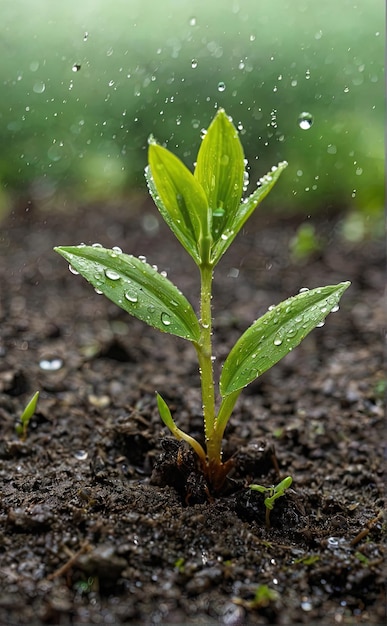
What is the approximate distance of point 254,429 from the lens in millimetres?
1249

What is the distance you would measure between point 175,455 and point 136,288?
0.25 m

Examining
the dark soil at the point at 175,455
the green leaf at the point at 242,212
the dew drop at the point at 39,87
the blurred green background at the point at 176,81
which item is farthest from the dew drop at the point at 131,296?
the dew drop at the point at 39,87

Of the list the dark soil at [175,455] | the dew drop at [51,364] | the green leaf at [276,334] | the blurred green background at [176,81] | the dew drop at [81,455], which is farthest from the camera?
the dew drop at [51,364]

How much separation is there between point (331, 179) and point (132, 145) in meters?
0.69

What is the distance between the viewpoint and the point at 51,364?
1469 mm

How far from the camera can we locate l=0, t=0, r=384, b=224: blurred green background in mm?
1223

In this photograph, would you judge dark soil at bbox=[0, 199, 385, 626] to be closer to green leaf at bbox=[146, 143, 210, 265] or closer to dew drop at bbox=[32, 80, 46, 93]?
green leaf at bbox=[146, 143, 210, 265]

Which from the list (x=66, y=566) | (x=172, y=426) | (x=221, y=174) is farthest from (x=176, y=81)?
(x=66, y=566)

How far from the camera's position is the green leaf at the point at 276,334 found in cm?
81

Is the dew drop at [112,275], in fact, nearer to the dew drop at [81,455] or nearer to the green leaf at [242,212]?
the green leaf at [242,212]

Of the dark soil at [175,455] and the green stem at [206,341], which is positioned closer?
the dark soil at [175,455]

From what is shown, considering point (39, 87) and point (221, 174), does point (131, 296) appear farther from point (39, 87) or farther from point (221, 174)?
point (39, 87)

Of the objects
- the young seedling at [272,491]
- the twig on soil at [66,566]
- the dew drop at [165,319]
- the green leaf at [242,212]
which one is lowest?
the twig on soil at [66,566]

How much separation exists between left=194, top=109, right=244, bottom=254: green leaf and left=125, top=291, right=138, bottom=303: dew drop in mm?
129
